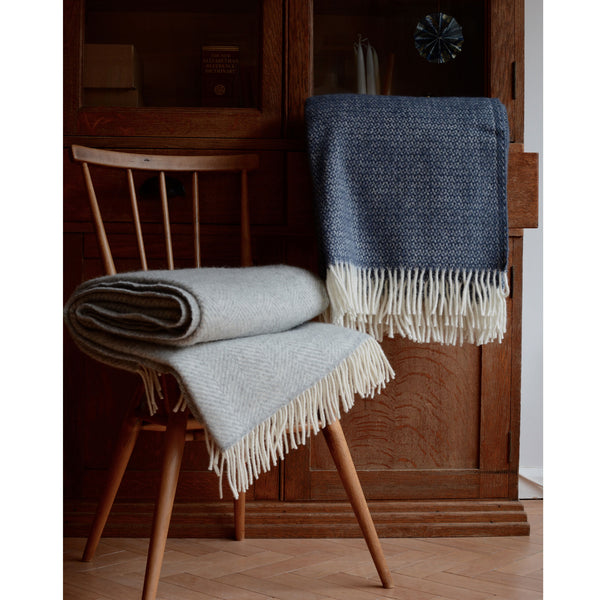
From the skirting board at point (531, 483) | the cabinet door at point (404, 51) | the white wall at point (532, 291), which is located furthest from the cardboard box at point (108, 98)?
the skirting board at point (531, 483)

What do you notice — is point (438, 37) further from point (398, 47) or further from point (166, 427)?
point (166, 427)

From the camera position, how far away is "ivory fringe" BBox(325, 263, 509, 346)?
1.23 metres

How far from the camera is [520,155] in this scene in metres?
1.35

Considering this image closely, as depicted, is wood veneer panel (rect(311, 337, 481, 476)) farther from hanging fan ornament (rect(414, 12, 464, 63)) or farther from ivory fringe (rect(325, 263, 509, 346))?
hanging fan ornament (rect(414, 12, 464, 63))

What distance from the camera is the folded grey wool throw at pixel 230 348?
0.86 metres

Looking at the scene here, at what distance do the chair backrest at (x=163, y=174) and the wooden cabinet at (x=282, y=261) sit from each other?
6cm

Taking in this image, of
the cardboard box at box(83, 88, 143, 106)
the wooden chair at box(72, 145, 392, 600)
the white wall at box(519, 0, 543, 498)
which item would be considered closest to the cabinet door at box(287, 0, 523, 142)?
the wooden chair at box(72, 145, 392, 600)

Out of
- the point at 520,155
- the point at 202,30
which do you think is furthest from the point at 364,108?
the point at 202,30

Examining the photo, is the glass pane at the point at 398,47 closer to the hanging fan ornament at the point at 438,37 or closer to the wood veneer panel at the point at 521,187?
the hanging fan ornament at the point at 438,37

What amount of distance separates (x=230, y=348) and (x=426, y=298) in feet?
1.52

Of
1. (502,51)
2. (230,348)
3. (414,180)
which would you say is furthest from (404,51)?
(230,348)
